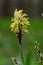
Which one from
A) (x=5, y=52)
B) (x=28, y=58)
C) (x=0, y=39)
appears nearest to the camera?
(x=28, y=58)

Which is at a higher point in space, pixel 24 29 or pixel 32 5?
pixel 32 5

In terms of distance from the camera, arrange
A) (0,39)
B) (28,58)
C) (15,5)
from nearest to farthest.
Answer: (28,58) < (0,39) < (15,5)

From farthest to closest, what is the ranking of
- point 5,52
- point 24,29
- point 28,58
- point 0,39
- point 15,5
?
point 15,5
point 0,39
point 5,52
point 28,58
point 24,29

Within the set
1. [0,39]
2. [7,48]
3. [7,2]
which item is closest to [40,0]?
[7,2]

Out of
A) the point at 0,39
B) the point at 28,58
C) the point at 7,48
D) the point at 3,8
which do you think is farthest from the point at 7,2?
the point at 28,58

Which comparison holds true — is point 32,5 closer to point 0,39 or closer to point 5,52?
point 0,39

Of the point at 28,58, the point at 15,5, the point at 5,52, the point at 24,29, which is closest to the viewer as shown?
the point at 24,29

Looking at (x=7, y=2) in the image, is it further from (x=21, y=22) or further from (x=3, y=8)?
(x=21, y=22)

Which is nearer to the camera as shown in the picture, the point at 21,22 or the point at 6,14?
the point at 21,22

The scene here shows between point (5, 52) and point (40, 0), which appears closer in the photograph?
point (5, 52)
